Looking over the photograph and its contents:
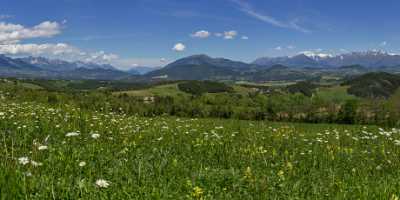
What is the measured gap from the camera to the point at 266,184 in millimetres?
6805

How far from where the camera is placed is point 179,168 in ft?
25.3

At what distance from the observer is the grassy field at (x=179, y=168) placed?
5336mm

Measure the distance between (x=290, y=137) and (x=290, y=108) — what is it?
103m

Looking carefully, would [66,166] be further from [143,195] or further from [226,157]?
[226,157]

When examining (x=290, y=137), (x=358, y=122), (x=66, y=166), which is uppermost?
(x=66, y=166)

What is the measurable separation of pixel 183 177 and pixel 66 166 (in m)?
1.79

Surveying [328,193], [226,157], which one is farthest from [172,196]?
[226,157]

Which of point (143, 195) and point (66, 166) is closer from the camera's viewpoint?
point (143, 195)

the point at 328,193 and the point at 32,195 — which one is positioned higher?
the point at 32,195

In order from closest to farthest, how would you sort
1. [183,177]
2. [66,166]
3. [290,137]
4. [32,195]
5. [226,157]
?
[32,195]
[66,166]
[183,177]
[226,157]
[290,137]

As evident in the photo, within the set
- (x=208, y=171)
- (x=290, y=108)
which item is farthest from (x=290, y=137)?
(x=290, y=108)

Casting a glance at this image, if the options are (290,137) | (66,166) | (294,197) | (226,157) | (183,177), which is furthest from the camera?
(290,137)

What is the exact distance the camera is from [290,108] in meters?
116

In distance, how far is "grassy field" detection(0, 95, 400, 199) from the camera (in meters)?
5.34
